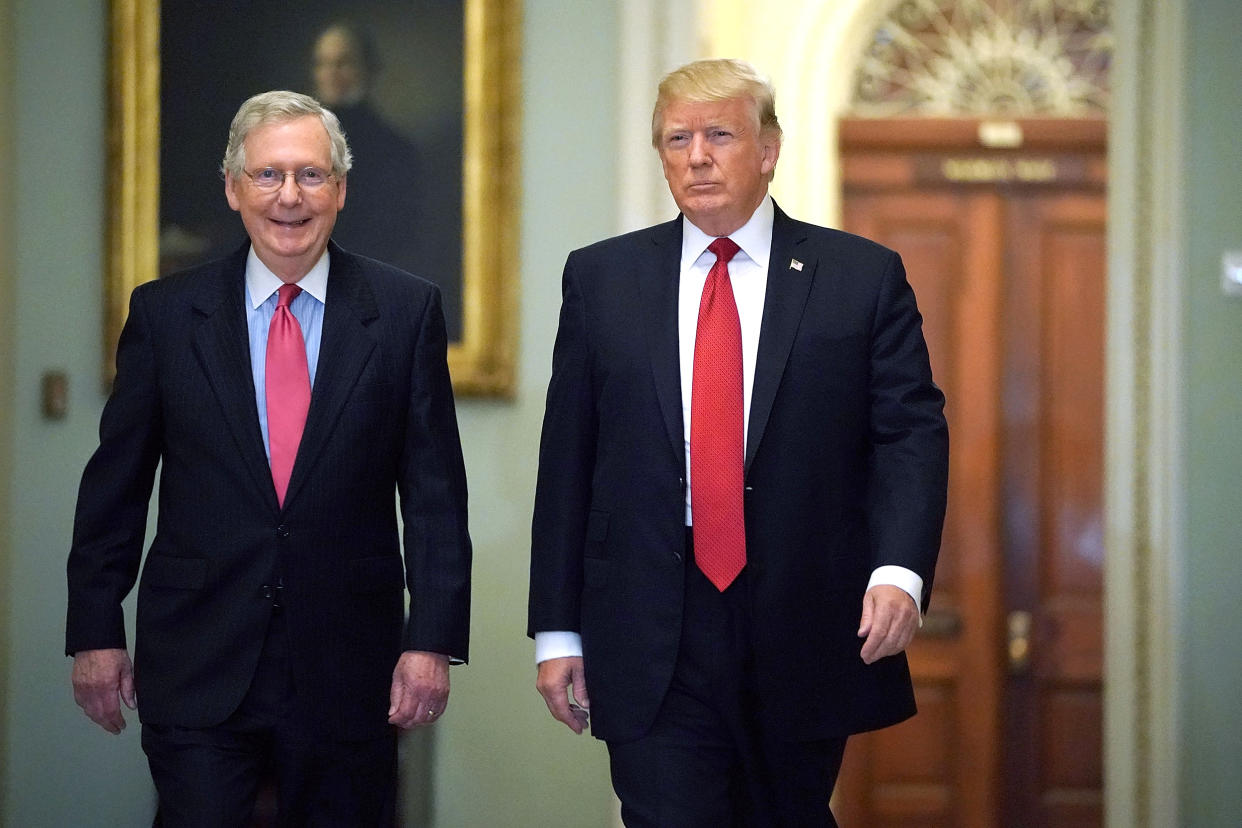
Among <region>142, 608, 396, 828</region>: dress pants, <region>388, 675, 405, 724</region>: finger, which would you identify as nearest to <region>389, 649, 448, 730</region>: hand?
<region>388, 675, 405, 724</region>: finger

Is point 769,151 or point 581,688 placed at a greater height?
point 769,151

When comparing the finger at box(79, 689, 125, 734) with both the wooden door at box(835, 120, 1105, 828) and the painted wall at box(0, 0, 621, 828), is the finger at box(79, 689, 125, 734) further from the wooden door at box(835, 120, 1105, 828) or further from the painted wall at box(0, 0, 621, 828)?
the wooden door at box(835, 120, 1105, 828)

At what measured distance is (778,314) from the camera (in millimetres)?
2697

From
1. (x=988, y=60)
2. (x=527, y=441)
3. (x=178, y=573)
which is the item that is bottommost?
(x=178, y=573)

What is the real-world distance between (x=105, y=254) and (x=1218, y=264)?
323 cm

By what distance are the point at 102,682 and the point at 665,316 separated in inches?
46.9

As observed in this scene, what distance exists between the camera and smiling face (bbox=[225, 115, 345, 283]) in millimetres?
2768

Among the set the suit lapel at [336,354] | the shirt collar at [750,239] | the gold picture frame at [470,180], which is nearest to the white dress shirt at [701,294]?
the shirt collar at [750,239]

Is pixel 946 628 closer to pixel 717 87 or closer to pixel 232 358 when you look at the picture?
pixel 717 87

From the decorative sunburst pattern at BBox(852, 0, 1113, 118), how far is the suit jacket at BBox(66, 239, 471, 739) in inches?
165

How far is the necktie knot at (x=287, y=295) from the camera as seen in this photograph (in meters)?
2.83

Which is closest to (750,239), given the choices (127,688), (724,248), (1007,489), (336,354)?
(724,248)

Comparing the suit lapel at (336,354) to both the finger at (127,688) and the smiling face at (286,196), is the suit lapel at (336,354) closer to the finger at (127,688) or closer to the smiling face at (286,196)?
the smiling face at (286,196)

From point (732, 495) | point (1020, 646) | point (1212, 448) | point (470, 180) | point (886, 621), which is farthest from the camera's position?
point (1020, 646)
